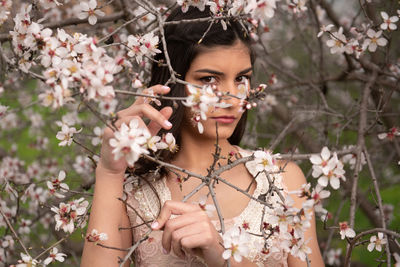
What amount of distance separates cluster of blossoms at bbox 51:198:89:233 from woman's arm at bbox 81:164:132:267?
0.03m

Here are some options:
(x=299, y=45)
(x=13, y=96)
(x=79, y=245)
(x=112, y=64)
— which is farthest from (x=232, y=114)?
(x=299, y=45)

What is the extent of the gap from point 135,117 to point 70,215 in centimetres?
46

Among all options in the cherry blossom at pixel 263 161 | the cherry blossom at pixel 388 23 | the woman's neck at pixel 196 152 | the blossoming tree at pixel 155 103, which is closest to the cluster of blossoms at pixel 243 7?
the blossoming tree at pixel 155 103

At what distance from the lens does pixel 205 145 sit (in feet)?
6.35

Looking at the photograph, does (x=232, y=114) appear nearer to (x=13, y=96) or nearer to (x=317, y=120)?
(x=317, y=120)

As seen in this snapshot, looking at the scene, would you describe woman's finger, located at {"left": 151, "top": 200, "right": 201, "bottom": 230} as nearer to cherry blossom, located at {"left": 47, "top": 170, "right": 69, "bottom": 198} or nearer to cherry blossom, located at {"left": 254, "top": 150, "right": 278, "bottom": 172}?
cherry blossom, located at {"left": 254, "top": 150, "right": 278, "bottom": 172}

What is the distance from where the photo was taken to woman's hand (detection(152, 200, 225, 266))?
4.50ft

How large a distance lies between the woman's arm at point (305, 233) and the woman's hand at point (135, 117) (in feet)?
2.08

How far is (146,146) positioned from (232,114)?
0.59 meters

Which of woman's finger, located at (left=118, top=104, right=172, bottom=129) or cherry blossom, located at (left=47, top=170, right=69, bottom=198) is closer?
woman's finger, located at (left=118, top=104, right=172, bottom=129)

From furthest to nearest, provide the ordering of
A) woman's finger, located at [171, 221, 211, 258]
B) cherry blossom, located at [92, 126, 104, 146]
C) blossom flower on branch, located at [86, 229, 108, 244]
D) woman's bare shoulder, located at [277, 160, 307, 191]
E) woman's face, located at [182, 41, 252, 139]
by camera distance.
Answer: cherry blossom, located at [92, 126, 104, 146] → woman's bare shoulder, located at [277, 160, 307, 191] → woman's face, located at [182, 41, 252, 139] → blossom flower on branch, located at [86, 229, 108, 244] → woman's finger, located at [171, 221, 211, 258]

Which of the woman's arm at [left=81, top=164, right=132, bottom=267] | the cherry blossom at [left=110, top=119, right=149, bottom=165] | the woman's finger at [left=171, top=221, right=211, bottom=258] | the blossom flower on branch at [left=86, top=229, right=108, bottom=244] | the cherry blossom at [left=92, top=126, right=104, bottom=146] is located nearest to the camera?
the cherry blossom at [left=110, top=119, right=149, bottom=165]

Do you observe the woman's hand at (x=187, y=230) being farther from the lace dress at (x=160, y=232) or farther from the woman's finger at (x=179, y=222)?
the lace dress at (x=160, y=232)

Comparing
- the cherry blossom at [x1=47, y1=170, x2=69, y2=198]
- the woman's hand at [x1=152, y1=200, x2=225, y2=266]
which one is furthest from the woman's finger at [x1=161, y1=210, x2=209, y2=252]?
the cherry blossom at [x1=47, y1=170, x2=69, y2=198]
